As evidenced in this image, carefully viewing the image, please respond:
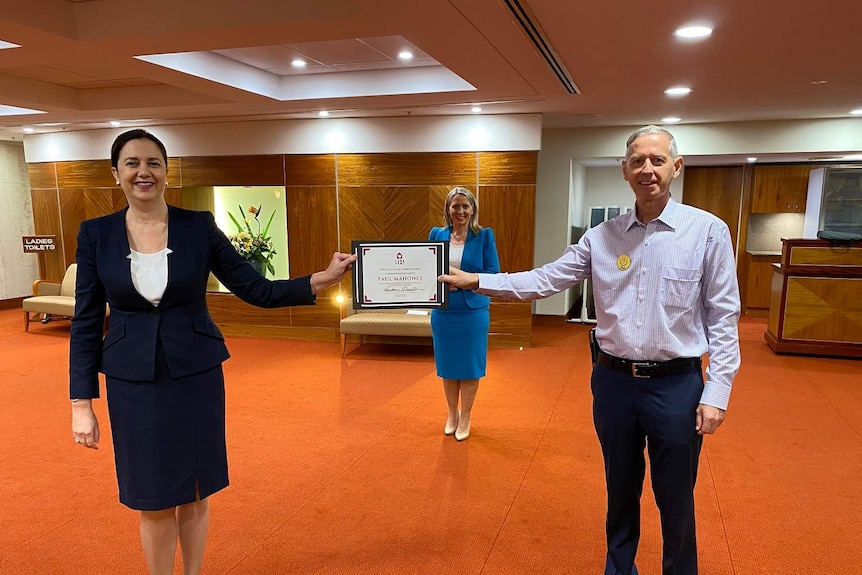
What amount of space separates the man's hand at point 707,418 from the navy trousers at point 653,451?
22mm

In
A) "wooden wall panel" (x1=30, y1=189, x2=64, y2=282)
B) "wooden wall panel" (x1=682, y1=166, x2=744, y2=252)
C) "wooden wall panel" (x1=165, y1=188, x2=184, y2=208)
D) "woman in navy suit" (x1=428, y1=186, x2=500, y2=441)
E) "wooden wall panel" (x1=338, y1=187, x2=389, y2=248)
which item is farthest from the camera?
"wooden wall panel" (x1=682, y1=166, x2=744, y2=252)

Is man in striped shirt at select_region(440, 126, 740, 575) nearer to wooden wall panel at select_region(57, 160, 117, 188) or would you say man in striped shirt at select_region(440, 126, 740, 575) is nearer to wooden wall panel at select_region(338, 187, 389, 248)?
wooden wall panel at select_region(338, 187, 389, 248)

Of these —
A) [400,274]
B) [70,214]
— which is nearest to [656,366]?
[400,274]

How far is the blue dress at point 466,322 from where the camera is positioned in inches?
149

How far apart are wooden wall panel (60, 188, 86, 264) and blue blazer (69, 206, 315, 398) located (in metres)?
7.15

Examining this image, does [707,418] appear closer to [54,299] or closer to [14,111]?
[14,111]

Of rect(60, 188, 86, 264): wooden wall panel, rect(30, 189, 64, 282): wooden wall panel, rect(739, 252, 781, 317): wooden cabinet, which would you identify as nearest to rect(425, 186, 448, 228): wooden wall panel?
rect(739, 252, 781, 317): wooden cabinet

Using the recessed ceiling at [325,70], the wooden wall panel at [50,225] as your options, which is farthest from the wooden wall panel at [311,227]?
the wooden wall panel at [50,225]

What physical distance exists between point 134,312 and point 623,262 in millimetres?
1728

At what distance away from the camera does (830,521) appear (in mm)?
2975

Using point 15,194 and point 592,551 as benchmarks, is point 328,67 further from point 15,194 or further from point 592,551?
point 15,194

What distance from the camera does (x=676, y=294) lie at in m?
2.00

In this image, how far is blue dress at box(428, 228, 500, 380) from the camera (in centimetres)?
378

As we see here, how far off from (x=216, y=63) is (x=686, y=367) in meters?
4.41
